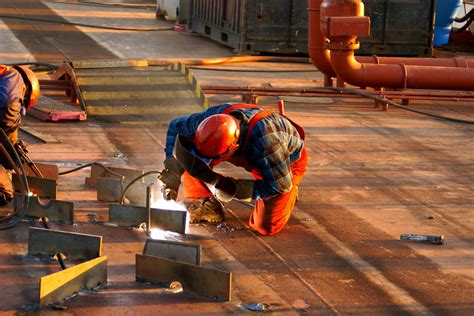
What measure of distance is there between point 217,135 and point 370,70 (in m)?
6.99

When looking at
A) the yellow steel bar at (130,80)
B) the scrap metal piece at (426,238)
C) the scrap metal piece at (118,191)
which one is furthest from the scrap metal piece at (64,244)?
the yellow steel bar at (130,80)

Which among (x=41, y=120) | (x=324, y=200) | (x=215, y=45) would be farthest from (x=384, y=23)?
(x=324, y=200)

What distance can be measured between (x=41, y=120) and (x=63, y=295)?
622 centimetres

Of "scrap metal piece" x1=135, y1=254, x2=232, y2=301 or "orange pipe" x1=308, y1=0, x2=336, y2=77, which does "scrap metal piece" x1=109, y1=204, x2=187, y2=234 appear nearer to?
"scrap metal piece" x1=135, y1=254, x2=232, y2=301

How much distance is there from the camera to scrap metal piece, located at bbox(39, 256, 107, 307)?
6215 millimetres

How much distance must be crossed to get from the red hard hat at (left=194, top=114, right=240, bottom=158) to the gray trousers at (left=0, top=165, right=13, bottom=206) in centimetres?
192

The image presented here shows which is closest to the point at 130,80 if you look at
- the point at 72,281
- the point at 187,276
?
the point at 187,276

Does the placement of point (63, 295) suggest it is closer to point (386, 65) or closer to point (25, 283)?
point (25, 283)

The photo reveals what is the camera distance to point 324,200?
9.28 meters

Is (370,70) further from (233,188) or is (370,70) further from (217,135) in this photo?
(217,135)

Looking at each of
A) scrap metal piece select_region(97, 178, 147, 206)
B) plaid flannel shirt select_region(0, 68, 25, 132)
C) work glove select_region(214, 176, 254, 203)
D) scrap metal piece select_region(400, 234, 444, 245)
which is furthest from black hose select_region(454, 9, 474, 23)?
plaid flannel shirt select_region(0, 68, 25, 132)

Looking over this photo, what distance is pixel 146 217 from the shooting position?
7973 mm

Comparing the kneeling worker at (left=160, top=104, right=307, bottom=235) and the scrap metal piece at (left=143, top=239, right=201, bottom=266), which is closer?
the scrap metal piece at (left=143, top=239, right=201, bottom=266)

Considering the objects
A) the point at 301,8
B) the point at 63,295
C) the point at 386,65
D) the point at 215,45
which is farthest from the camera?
the point at 215,45
